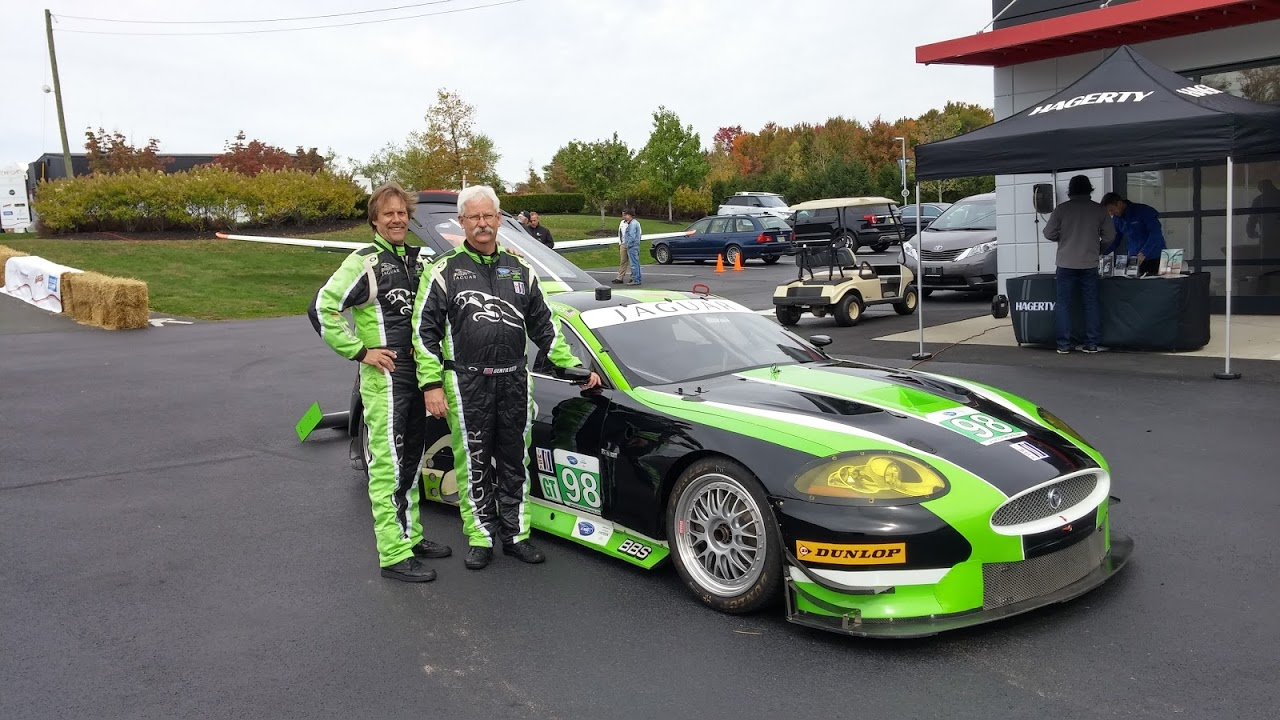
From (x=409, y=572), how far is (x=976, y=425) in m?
2.72

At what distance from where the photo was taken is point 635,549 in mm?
4754

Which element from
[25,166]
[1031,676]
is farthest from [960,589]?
[25,166]

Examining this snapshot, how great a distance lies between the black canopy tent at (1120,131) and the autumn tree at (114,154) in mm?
40055

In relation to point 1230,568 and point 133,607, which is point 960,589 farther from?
point 133,607

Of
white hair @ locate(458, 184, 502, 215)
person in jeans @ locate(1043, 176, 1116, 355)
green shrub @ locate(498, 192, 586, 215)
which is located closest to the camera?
white hair @ locate(458, 184, 502, 215)

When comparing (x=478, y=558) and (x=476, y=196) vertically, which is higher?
(x=476, y=196)

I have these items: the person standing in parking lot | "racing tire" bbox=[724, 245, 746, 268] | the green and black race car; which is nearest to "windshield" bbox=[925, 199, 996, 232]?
the person standing in parking lot

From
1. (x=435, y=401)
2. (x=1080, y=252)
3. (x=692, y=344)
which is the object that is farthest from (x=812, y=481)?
(x=1080, y=252)

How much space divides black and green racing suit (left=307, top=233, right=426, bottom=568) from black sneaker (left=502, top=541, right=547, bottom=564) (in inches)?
19.2

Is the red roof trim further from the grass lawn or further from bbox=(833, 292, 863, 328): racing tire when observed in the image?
the grass lawn

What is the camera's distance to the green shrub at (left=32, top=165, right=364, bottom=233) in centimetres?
→ 2888

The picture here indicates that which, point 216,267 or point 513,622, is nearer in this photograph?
point 513,622

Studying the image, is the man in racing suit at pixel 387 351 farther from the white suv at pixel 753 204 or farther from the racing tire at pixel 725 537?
the white suv at pixel 753 204

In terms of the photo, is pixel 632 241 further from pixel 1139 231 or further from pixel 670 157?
pixel 670 157
